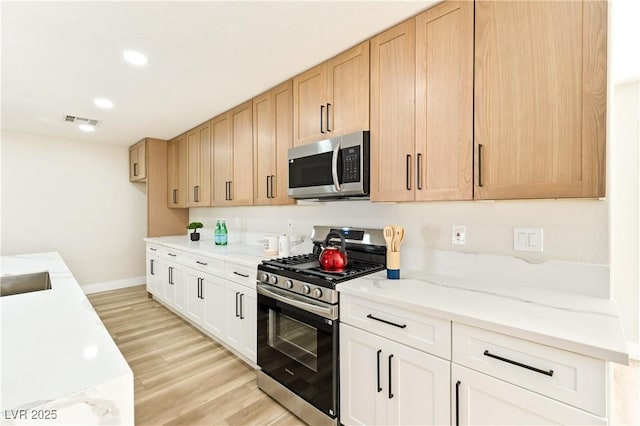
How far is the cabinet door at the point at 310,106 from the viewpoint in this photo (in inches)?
87.1

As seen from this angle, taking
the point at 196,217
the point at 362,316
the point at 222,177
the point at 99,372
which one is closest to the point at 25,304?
the point at 99,372

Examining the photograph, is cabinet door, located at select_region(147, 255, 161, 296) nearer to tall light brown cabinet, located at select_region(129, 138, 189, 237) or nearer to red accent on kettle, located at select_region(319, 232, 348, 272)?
tall light brown cabinet, located at select_region(129, 138, 189, 237)

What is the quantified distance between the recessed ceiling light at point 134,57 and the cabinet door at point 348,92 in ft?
4.30

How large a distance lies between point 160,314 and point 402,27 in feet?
13.1

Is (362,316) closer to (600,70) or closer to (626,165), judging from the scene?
(600,70)

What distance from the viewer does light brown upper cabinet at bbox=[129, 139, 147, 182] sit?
14.8ft

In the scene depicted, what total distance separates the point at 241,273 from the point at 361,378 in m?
1.28

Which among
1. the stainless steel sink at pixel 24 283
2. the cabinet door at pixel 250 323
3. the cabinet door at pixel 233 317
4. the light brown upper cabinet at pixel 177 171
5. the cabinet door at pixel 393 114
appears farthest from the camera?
the light brown upper cabinet at pixel 177 171

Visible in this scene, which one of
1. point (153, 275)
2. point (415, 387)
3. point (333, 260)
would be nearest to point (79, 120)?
point (153, 275)

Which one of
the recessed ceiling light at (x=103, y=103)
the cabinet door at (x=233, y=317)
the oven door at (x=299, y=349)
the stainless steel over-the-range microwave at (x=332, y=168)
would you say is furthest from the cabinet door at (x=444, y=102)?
the recessed ceiling light at (x=103, y=103)

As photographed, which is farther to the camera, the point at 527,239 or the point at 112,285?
the point at 112,285

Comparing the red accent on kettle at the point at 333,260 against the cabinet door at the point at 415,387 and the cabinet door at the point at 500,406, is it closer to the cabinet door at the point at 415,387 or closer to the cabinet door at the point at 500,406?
the cabinet door at the point at 415,387

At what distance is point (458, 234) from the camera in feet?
6.10

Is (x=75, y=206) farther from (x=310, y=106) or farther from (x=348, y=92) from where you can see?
(x=348, y=92)
